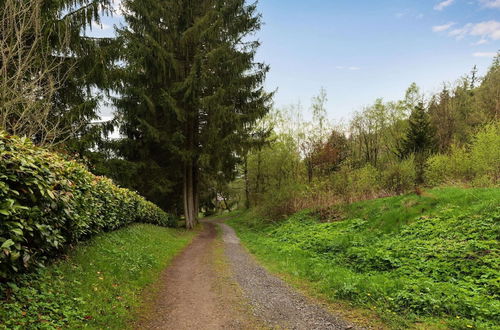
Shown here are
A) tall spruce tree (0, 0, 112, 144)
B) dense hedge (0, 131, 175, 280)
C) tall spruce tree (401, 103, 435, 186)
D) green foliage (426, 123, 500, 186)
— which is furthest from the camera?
tall spruce tree (401, 103, 435, 186)

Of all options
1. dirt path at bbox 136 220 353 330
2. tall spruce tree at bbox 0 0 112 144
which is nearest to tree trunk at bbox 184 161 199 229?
tall spruce tree at bbox 0 0 112 144

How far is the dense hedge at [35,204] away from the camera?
3486 millimetres

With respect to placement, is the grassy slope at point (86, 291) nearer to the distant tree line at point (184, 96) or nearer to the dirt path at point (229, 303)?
the dirt path at point (229, 303)

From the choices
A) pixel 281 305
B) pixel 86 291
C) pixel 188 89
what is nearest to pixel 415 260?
pixel 281 305

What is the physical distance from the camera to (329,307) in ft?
19.0

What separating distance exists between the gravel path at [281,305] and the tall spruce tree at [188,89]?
39.8 ft

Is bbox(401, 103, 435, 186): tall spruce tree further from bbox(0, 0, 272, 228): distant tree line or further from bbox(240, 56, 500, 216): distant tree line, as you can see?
bbox(0, 0, 272, 228): distant tree line

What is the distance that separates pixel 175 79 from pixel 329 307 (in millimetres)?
18327

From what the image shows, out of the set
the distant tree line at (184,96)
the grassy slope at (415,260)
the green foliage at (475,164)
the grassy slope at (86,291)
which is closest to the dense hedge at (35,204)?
the grassy slope at (86,291)

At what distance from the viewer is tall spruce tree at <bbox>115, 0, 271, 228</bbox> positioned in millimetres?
18578

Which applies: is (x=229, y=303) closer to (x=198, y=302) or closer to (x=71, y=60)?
(x=198, y=302)

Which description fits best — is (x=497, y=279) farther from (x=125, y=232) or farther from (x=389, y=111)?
(x=389, y=111)

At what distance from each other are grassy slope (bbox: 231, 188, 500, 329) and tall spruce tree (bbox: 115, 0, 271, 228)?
9619 millimetres

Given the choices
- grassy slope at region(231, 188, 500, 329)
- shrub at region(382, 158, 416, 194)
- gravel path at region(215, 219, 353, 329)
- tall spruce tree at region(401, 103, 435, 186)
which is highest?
tall spruce tree at region(401, 103, 435, 186)
